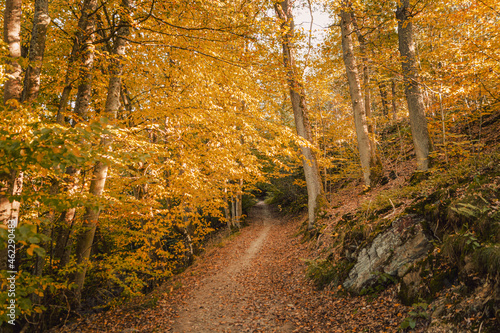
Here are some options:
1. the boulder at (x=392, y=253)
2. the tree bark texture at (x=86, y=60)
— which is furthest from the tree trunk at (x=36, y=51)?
the boulder at (x=392, y=253)

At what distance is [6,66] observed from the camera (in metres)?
3.47

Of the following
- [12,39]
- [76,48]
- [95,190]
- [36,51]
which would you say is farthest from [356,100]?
[12,39]

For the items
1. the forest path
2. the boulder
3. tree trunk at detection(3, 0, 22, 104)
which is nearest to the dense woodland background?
tree trunk at detection(3, 0, 22, 104)

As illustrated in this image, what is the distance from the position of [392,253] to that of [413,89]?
21.0ft

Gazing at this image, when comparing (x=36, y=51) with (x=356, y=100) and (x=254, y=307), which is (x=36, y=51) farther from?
(x=356, y=100)

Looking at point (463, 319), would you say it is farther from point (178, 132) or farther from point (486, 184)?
point (178, 132)

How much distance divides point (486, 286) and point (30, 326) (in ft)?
26.5

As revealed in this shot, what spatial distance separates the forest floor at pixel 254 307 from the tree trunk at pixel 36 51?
486cm

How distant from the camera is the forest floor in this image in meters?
4.29

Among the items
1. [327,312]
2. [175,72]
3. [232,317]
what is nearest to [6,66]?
[175,72]

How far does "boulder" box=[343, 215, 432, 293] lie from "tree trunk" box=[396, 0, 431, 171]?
447 centimetres

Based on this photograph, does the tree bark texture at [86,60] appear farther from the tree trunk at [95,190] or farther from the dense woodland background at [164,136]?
the tree trunk at [95,190]

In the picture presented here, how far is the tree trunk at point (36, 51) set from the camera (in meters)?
4.07

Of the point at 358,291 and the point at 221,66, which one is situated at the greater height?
the point at 221,66
